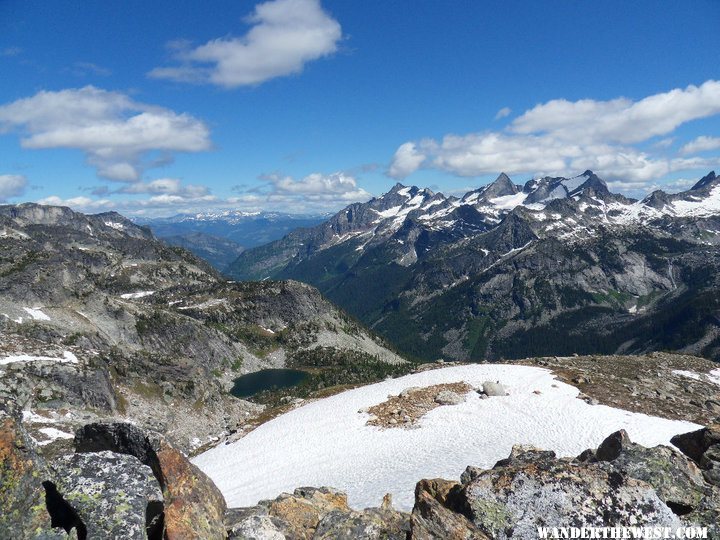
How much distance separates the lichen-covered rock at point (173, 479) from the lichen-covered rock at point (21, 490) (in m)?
2.60

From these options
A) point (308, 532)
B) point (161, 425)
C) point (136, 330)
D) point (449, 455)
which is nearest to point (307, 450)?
point (449, 455)

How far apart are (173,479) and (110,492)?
1691 millimetres

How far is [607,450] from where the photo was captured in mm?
18438

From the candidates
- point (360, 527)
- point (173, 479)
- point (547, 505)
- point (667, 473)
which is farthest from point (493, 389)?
point (173, 479)

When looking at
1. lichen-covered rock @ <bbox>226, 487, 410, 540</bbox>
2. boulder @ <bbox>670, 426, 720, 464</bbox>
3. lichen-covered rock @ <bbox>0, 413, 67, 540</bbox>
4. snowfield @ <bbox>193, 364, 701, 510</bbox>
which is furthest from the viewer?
snowfield @ <bbox>193, 364, 701, 510</bbox>

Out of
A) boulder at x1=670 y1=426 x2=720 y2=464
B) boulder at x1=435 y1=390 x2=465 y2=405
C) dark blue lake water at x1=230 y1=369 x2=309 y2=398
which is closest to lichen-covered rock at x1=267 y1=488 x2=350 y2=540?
boulder at x1=670 y1=426 x2=720 y2=464

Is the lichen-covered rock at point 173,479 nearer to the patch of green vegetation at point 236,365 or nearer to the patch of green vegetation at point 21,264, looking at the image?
the patch of green vegetation at point 21,264

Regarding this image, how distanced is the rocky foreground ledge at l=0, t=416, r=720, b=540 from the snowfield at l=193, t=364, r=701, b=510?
9399 millimetres

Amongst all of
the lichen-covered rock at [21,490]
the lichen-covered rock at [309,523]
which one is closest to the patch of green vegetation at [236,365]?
the lichen-covered rock at [309,523]

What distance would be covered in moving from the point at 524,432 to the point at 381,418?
12127 mm

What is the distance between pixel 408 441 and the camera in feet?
108

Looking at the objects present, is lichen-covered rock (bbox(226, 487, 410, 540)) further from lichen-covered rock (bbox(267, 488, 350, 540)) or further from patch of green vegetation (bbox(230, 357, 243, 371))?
patch of green vegetation (bbox(230, 357, 243, 371))

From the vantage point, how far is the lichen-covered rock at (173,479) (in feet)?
37.6

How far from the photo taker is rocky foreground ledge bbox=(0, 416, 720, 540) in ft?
34.4
